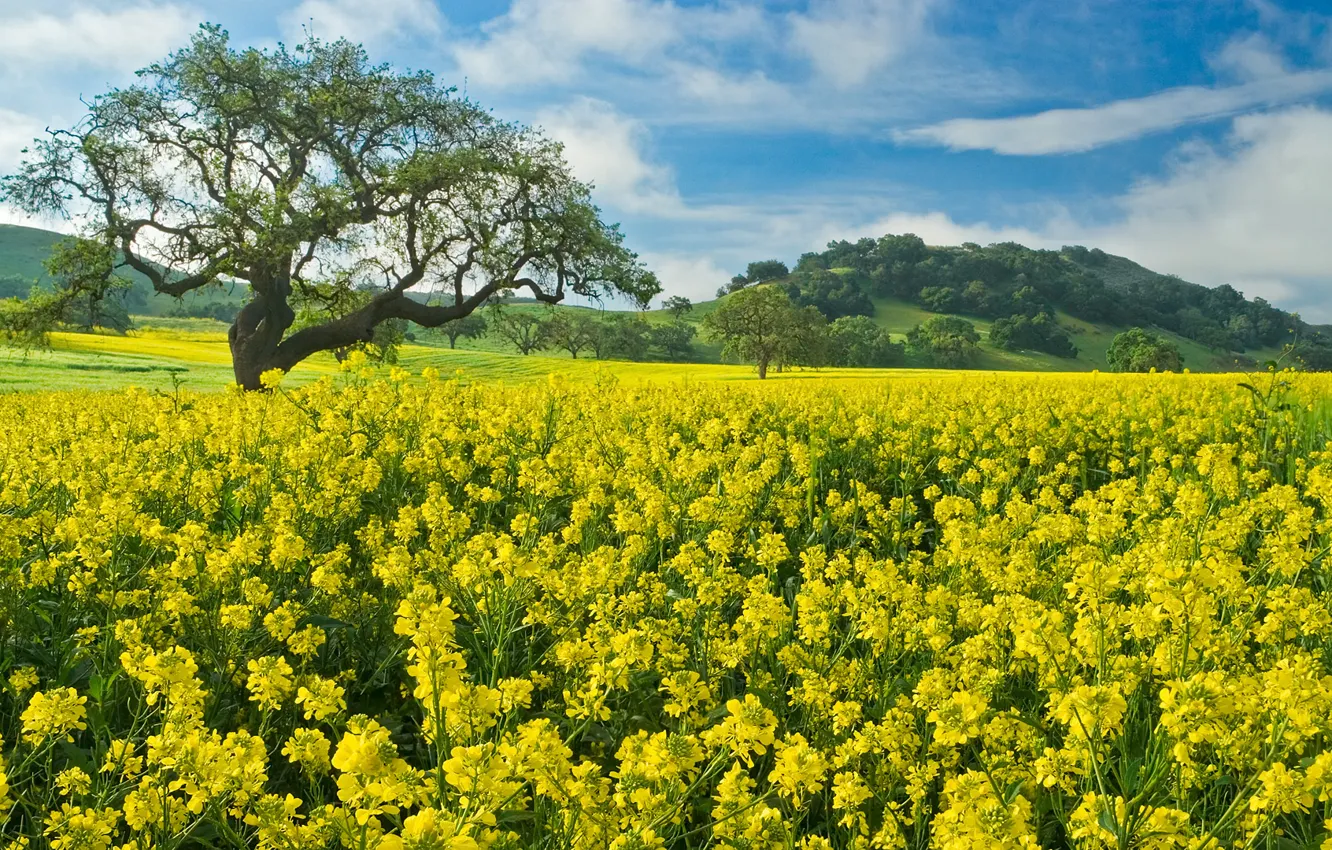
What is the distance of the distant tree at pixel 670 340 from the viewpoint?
351 feet

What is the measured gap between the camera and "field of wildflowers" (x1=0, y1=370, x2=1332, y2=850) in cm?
199

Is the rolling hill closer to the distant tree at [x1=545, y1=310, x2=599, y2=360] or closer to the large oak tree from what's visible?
the distant tree at [x1=545, y1=310, x2=599, y2=360]

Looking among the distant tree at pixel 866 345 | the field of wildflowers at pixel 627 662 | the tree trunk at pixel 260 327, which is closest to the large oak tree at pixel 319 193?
the tree trunk at pixel 260 327

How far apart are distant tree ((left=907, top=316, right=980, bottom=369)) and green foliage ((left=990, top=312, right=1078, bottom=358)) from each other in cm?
653

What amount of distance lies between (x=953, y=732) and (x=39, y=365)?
139 ft

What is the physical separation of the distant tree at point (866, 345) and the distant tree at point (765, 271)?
53.6 meters

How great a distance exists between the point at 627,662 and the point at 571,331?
10088 cm

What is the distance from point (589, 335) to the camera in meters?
103

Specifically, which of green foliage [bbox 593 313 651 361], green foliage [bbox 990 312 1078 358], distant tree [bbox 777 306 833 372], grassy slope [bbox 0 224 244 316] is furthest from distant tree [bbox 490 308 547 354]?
green foliage [bbox 990 312 1078 358]

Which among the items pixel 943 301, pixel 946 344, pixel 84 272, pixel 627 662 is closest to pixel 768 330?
pixel 84 272

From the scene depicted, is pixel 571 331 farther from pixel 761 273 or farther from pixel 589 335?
pixel 761 273

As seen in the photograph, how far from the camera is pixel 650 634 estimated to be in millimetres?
2879

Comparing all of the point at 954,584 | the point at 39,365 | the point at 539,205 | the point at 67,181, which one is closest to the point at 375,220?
the point at 539,205

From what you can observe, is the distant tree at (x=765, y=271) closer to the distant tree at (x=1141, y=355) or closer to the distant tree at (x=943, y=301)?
the distant tree at (x=943, y=301)
